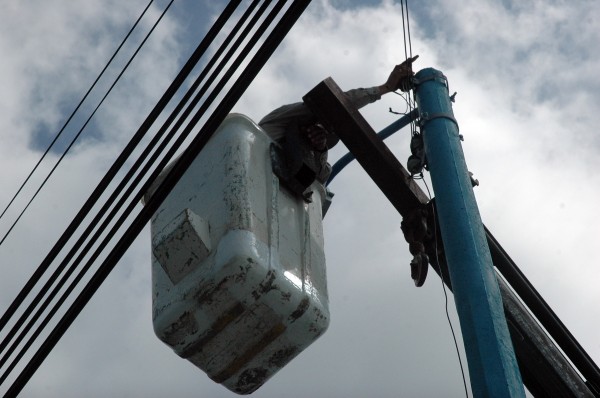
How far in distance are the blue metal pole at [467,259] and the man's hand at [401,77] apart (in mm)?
293

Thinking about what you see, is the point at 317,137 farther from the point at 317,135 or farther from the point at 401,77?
the point at 401,77

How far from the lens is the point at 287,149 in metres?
5.98

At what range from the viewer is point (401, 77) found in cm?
601

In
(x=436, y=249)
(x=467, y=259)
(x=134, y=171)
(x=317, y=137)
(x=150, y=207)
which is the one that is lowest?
(x=467, y=259)

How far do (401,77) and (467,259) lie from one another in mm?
1762

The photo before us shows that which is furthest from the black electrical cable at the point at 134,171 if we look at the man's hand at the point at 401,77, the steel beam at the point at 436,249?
the man's hand at the point at 401,77

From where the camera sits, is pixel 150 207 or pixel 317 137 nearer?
pixel 150 207

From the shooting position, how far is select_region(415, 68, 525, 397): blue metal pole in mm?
4258

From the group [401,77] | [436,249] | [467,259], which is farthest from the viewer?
[401,77]

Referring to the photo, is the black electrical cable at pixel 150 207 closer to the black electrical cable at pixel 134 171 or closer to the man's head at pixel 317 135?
the black electrical cable at pixel 134 171

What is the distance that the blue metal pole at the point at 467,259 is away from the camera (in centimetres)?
426

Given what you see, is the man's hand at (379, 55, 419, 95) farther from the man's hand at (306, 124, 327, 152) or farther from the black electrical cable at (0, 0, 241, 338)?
the black electrical cable at (0, 0, 241, 338)

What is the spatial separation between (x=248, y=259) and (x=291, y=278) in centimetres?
39

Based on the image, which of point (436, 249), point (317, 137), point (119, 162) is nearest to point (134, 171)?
point (119, 162)
